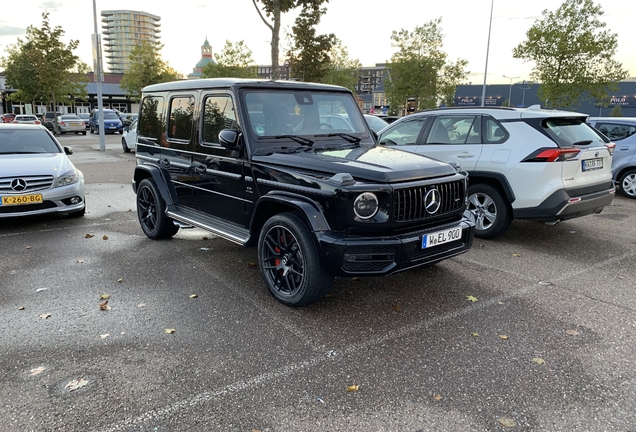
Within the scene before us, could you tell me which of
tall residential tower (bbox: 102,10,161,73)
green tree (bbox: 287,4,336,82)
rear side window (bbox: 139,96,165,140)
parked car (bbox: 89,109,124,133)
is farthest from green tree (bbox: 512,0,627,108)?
tall residential tower (bbox: 102,10,161,73)

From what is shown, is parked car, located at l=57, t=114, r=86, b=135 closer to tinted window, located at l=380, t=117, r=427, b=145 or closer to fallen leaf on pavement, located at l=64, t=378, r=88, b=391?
tinted window, located at l=380, t=117, r=427, b=145

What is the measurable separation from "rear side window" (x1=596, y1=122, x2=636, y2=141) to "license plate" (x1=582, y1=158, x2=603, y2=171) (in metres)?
4.94

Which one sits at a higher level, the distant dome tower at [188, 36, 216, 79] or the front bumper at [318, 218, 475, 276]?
the distant dome tower at [188, 36, 216, 79]

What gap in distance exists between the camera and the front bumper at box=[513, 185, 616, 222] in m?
5.83

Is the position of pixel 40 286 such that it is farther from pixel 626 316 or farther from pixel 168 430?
pixel 626 316

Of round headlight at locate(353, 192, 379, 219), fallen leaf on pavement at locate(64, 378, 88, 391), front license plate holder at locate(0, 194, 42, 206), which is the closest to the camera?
fallen leaf on pavement at locate(64, 378, 88, 391)

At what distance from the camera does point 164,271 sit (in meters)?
5.32

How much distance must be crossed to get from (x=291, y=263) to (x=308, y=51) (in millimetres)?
34940

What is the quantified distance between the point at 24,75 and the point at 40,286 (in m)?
42.6

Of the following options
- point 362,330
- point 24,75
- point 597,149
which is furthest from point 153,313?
point 24,75

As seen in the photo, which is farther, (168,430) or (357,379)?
(357,379)

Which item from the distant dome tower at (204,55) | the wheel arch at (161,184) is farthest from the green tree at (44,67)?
the distant dome tower at (204,55)

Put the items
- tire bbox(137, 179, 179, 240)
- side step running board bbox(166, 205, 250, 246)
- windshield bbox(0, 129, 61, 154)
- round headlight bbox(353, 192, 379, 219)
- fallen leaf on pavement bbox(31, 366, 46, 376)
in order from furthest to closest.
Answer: windshield bbox(0, 129, 61, 154)
tire bbox(137, 179, 179, 240)
side step running board bbox(166, 205, 250, 246)
round headlight bbox(353, 192, 379, 219)
fallen leaf on pavement bbox(31, 366, 46, 376)

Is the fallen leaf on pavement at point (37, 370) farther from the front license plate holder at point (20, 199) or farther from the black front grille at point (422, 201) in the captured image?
the front license plate holder at point (20, 199)
